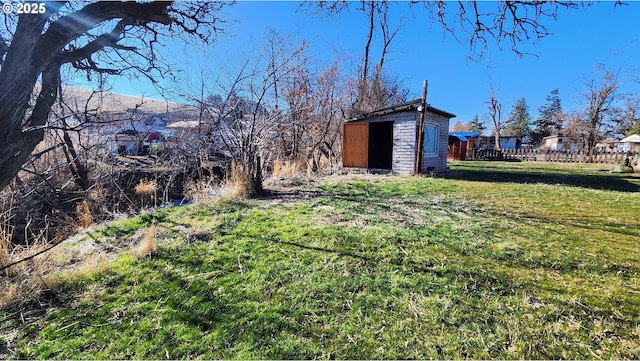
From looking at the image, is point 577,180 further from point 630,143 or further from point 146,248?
point 630,143

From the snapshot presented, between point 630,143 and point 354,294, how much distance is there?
3740 cm

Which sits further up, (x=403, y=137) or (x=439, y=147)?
(x=403, y=137)

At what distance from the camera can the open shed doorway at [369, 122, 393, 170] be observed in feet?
36.2

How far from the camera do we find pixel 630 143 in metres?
24.5

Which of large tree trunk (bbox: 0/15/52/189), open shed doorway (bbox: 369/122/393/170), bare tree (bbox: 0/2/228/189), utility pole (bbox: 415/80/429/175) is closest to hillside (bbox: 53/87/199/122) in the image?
bare tree (bbox: 0/2/228/189)

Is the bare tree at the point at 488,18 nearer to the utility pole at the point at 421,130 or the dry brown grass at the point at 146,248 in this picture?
the dry brown grass at the point at 146,248

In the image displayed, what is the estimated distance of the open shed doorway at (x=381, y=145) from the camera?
435 inches

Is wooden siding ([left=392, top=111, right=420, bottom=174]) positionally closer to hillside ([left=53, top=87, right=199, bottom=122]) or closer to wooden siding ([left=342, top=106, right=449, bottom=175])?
wooden siding ([left=342, top=106, right=449, bottom=175])

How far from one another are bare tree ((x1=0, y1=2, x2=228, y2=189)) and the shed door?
5.77 m

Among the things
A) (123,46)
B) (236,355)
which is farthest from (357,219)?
(123,46)

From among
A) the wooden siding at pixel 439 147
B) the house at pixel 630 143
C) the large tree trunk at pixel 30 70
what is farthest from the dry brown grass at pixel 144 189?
the house at pixel 630 143

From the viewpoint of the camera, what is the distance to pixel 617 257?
2.63 m

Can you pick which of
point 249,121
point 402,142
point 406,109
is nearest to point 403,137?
point 402,142

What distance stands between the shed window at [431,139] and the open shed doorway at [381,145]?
1792 millimetres
